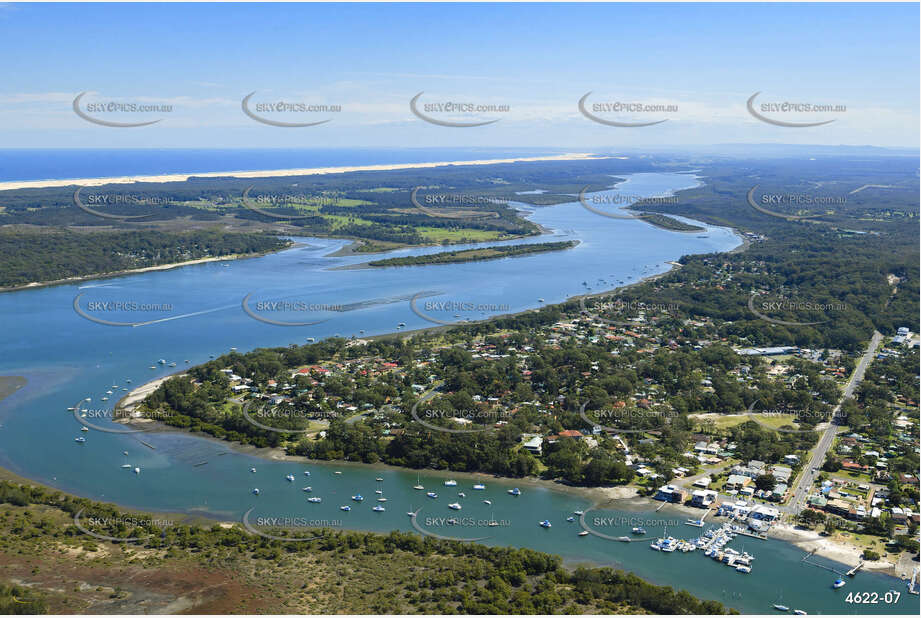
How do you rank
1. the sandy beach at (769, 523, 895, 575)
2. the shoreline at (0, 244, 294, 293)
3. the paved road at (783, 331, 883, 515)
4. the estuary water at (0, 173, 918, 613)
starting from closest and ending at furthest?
the sandy beach at (769, 523, 895, 575)
the estuary water at (0, 173, 918, 613)
the paved road at (783, 331, 883, 515)
the shoreline at (0, 244, 294, 293)

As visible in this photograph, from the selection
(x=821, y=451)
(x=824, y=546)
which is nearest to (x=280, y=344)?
(x=821, y=451)

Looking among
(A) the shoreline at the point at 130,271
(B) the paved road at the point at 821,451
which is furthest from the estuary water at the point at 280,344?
(B) the paved road at the point at 821,451

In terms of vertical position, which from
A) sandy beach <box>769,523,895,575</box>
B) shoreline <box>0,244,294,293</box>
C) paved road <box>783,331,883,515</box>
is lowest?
sandy beach <box>769,523,895,575</box>

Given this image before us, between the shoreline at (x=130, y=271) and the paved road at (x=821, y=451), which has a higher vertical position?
the shoreline at (x=130, y=271)

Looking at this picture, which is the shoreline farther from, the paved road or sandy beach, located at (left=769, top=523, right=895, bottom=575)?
sandy beach, located at (left=769, top=523, right=895, bottom=575)

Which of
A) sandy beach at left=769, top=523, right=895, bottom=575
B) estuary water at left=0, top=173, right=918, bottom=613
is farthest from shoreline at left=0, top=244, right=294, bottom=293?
sandy beach at left=769, top=523, right=895, bottom=575

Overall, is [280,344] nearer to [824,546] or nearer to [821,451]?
[821,451]

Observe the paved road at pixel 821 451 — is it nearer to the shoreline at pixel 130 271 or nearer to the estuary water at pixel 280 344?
the estuary water at pixel 280 344

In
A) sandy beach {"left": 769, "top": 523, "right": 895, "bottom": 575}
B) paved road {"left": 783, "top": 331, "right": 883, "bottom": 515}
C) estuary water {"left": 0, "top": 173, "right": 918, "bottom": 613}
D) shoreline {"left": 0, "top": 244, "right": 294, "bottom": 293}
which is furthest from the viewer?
shoreline {"left": 0, "top": 244, "right": 294, "bottom": 293}
